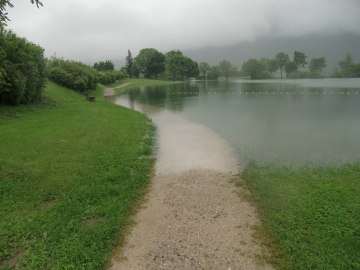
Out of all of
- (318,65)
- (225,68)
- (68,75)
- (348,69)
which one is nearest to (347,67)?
(348,69)

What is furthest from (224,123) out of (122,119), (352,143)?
(352,143)

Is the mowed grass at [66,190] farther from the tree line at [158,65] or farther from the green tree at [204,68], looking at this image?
the green tree at [204,68]

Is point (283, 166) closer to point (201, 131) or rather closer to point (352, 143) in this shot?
point (352, 143)

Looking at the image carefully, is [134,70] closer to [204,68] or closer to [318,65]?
[204,68]

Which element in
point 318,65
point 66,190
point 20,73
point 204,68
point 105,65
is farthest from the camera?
point 318,65

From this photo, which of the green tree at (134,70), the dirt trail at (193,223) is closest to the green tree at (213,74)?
the green tree at (134,70)

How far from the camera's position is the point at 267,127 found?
57.2 ft

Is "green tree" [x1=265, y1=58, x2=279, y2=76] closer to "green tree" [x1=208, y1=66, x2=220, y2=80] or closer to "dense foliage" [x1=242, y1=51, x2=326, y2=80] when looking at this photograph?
"dense foliage" [x1=242, y1=51, x2=326, y2=80]

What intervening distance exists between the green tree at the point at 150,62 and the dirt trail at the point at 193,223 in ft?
358

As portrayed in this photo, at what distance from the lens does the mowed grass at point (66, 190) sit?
547cm

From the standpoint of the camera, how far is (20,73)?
1933 centimetres

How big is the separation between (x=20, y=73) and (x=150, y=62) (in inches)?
3902

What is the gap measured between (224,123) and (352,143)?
7619 mm

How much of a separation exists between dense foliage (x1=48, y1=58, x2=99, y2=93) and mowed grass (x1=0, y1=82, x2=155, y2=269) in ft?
68.1
